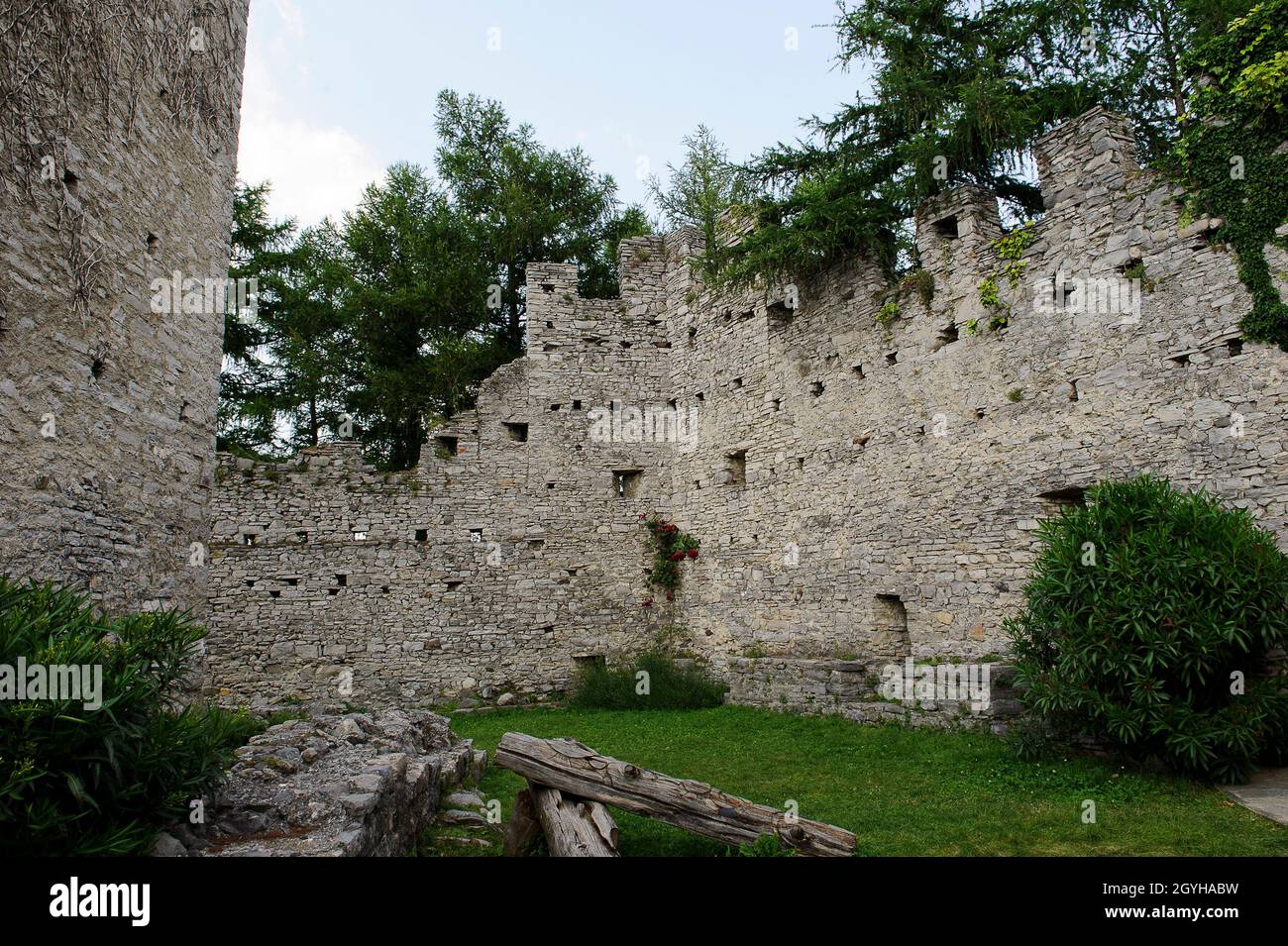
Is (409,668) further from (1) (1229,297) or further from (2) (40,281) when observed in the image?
(1) (1229,297)

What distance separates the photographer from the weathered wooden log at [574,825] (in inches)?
214

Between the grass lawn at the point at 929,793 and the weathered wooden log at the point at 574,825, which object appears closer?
the weathered wooden log at the point at 574,825

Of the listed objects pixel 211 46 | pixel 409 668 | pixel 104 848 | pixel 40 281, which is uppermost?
pixel 211 46

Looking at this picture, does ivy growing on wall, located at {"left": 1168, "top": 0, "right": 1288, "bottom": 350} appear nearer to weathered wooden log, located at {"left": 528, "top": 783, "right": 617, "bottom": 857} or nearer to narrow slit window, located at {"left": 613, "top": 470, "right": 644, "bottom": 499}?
weathered wooden log, located at {"left": 528, "top": 783, "right": 617, "bottom": 857}

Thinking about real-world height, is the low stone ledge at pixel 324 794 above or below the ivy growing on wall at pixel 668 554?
below

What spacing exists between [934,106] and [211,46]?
9.37m

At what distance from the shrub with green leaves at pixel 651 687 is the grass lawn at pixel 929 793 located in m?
2.25

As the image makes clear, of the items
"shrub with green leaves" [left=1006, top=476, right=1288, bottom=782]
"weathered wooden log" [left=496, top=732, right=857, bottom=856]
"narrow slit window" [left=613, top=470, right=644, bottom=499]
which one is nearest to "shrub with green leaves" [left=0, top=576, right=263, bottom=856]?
"weathered wooden log" [left=496, top=732, right=857, bottom=856]

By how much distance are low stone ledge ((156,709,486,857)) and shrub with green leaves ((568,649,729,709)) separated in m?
5.72

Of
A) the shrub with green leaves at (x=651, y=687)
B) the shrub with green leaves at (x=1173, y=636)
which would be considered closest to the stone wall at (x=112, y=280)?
the shrub with green leaves at (x=651, y=687)

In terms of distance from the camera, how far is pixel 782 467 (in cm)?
1416

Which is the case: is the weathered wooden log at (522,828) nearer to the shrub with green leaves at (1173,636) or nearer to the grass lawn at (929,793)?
the grass lawn at (929,793)

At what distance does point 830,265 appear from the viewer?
1362cm

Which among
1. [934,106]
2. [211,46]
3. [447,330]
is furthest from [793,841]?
[447,330]
